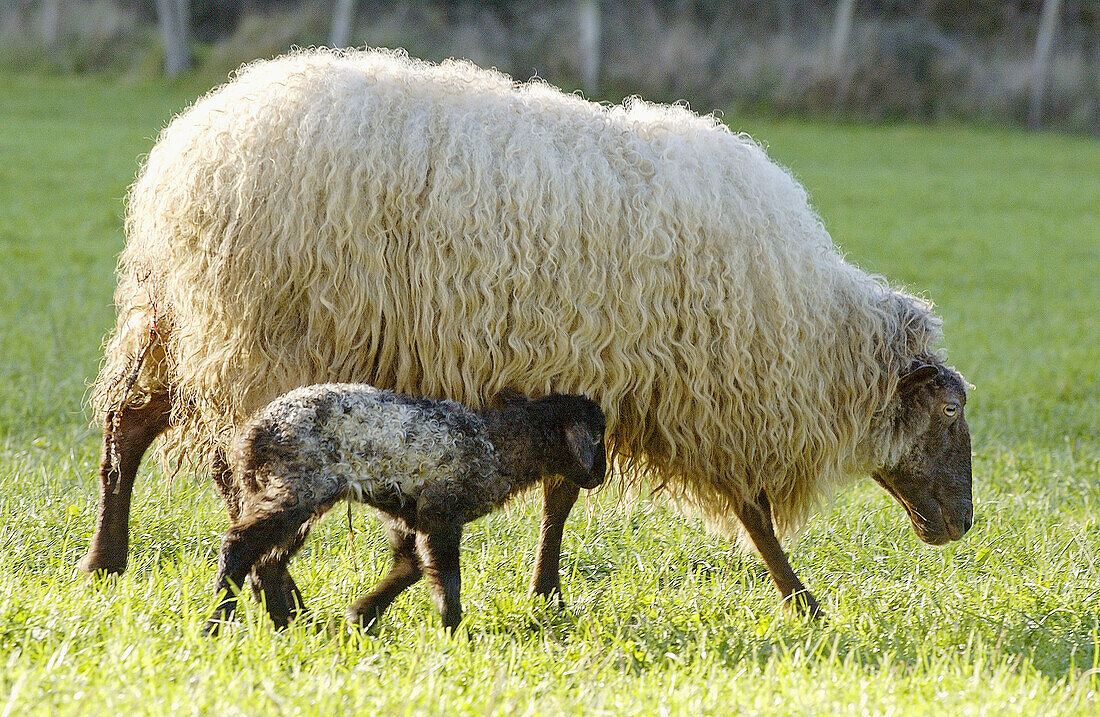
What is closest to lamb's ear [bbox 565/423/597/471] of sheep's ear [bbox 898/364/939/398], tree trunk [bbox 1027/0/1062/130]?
sheep's ear [bbox 898/364/939/398]

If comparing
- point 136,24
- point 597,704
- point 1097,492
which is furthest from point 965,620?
point 136,24

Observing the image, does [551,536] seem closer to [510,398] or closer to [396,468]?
[510,398]

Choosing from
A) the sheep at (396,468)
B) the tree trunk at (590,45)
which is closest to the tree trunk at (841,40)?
the tree trunk at (590,45)

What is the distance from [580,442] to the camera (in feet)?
11.6

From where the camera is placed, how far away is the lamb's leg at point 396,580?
11.6 feet

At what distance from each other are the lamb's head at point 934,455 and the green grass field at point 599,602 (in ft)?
0.67

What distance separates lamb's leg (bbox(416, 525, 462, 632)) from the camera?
11.2 feet

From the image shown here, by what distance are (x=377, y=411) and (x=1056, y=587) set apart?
2.49m

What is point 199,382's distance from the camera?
3770mm

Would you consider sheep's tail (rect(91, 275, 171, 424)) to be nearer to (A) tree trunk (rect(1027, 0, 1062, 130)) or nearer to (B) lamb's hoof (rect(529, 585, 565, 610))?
(B) lamb's hoof (rect(529, 585, 565, 610))

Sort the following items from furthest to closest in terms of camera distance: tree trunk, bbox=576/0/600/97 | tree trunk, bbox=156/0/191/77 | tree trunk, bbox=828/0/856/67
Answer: tree trunk, bbox=828/0/856/67 < tree trunk, bbox=576/0/600/97 < tree trunk, bbox=156/0/191/77

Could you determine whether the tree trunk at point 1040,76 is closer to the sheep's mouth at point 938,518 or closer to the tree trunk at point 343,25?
the tree trunk at point 343,25

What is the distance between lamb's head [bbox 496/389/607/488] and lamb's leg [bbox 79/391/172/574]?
1.38 m

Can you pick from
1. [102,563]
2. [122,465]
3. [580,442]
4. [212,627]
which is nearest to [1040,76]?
[580,442]
